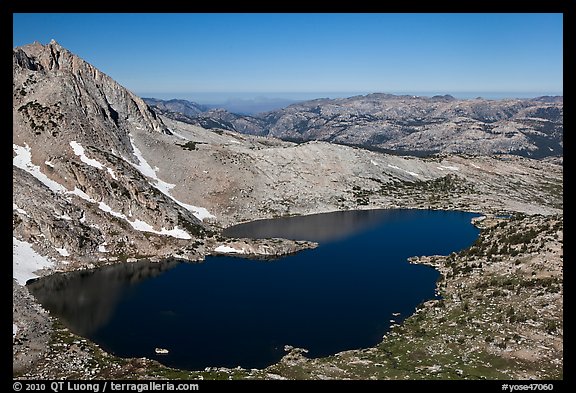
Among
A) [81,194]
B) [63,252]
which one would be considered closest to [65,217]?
[63,252]

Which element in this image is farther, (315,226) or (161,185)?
(161,185)

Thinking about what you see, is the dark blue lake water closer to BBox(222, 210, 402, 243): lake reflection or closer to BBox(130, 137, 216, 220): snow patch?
BBox(222, 210, 402, 243): lake reflection

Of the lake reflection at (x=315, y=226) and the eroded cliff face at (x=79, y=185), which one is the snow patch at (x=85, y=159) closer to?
the eroded cliff face at (x=79, y=185)

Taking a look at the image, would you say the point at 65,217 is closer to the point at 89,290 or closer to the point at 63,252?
the point at 63,252

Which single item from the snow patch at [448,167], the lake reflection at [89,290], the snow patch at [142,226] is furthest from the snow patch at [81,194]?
the snow patch at [448,167]
